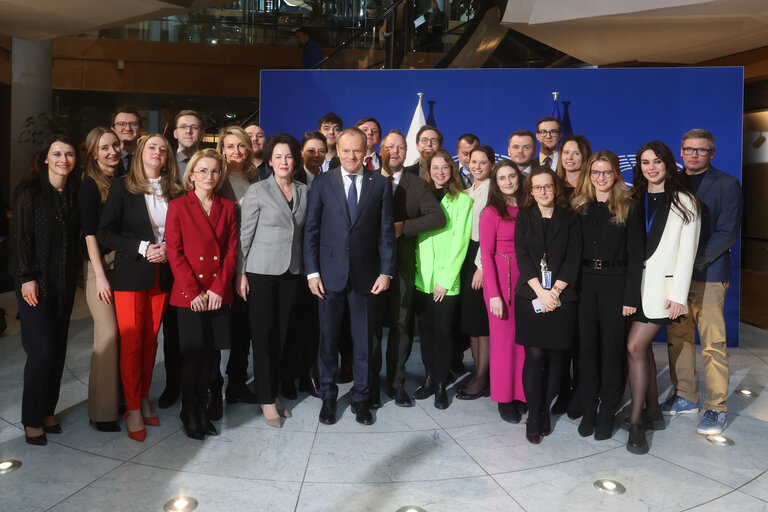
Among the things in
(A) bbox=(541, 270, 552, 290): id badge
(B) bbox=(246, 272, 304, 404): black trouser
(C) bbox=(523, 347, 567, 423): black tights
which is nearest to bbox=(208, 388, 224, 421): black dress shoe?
(B) bbox=(246, 272, 304, 404): black trouser

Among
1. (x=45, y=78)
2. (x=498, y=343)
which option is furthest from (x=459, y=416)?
(x=45, y=78)

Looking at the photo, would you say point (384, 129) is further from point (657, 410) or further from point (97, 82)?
point (97, 82)

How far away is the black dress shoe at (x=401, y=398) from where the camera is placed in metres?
4.09

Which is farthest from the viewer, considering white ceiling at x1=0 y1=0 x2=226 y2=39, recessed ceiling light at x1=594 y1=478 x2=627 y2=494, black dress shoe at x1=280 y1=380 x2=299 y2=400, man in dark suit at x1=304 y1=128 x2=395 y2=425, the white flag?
white ceiling at x1=0 y1=0 x2=226 y2=39

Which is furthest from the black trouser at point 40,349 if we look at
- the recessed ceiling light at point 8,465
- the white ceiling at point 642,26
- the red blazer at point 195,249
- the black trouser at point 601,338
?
the white ceiling at point 642,26

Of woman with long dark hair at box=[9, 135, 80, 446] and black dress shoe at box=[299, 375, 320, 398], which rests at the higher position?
woman with long dark hair at box=[9, 135, 80, 446]

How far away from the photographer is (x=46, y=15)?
6.59 meters

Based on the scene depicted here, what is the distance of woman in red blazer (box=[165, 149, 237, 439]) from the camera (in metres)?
3.35

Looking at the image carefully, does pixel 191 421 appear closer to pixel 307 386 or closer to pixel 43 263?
pixel 307 386

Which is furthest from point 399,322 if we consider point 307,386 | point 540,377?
Result: point 540,377

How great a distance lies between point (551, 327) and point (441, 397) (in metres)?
0.96

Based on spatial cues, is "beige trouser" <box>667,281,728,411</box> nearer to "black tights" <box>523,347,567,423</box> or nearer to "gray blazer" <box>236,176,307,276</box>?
"black tights" <box>523,347,567,423</box>

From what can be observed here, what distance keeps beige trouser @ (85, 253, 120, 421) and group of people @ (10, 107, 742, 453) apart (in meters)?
0.01

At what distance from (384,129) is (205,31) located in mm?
7944
